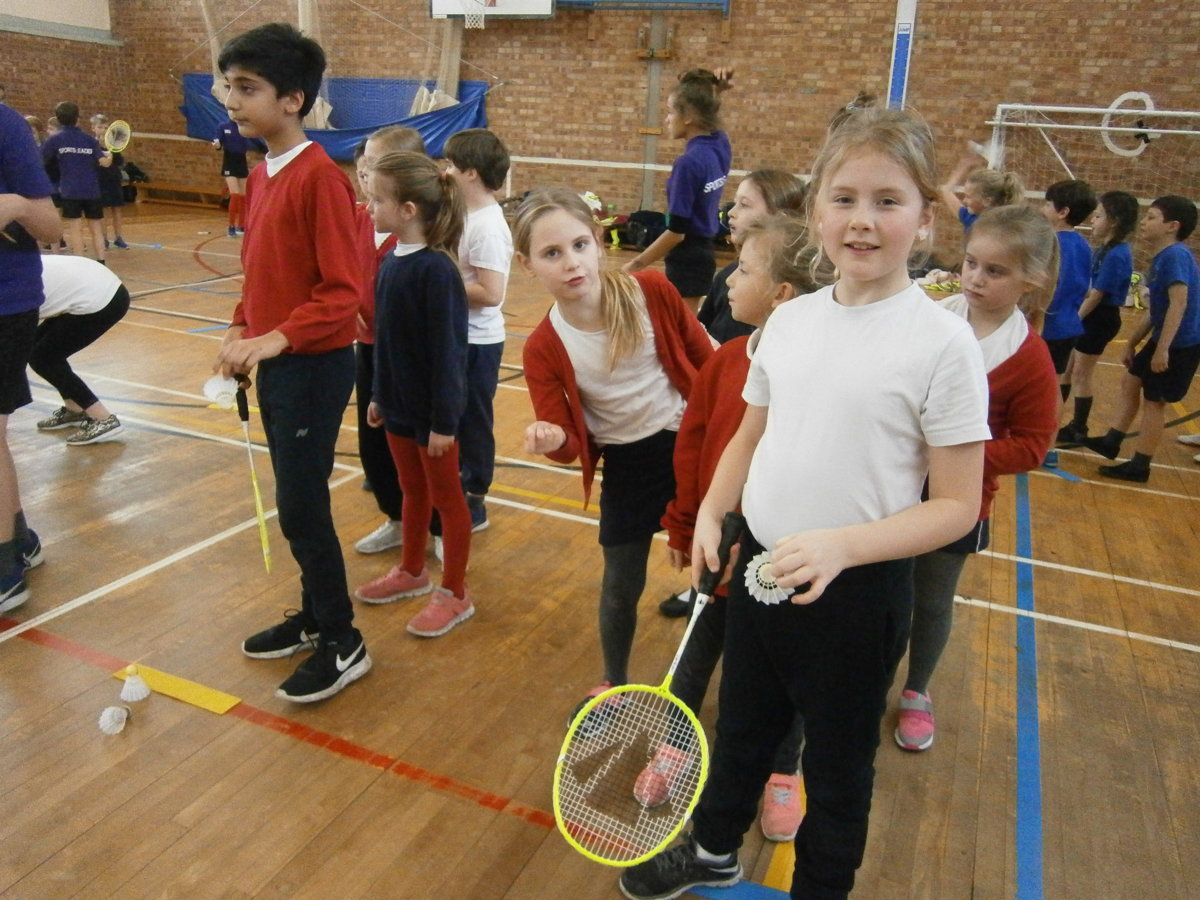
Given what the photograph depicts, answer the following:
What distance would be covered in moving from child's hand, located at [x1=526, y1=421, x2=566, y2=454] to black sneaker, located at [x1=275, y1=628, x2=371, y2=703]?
1125 mm

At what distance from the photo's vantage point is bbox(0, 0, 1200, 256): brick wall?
35.5 feet

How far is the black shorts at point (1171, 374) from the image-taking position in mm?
5023

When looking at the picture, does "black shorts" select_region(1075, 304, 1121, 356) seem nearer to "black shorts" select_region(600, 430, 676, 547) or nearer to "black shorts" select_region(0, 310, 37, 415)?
"black shorts" select_region(600, 430, 676, 547)

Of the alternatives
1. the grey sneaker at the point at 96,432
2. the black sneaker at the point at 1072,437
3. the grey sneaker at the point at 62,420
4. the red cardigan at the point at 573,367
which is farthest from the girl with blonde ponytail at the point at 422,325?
the black sneaker at the point at 1072,437

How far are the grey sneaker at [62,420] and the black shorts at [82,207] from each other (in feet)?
20.7

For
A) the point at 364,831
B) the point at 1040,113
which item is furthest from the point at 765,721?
the point at 1040,113

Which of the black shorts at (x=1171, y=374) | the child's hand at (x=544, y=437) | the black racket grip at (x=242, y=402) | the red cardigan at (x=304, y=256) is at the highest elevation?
the red cardigan at (x=304, y=256)

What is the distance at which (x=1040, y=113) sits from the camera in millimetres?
11188

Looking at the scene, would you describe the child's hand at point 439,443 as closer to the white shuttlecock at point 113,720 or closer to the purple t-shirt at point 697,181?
the white shuttlecock at point 113,720

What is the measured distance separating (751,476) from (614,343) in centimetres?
78

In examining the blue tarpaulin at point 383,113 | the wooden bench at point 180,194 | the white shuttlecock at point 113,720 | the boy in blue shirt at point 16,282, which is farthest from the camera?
the wooden bench at point 180,194

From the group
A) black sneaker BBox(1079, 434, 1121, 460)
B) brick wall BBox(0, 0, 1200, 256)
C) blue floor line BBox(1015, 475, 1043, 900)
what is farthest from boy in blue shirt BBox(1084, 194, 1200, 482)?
brick wall BBox(0, 0, 1200, 256)

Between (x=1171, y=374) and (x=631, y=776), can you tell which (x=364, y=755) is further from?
A: (x=1171, y=374)

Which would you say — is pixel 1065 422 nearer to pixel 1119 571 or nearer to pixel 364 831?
pixel 1119 571
